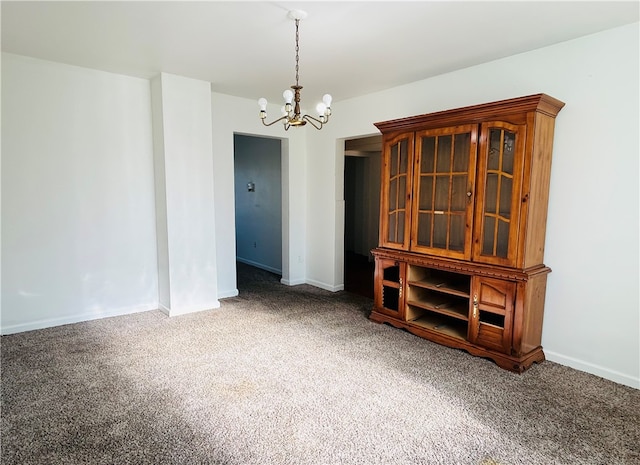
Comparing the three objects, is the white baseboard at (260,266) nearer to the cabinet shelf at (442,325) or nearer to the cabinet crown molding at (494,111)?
the cabinet shelf at (442,325)

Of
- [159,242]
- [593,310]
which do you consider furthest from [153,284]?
[593,310]

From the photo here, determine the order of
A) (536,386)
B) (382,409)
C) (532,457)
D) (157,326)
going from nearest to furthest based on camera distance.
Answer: (532,457)
(382,409)
(536,386)
(157,326)

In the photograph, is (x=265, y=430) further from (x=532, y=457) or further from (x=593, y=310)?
(x=593, y=310)

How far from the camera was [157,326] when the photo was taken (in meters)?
3.84

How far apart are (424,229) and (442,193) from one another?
38 centimetres

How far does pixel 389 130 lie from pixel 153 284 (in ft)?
10.4

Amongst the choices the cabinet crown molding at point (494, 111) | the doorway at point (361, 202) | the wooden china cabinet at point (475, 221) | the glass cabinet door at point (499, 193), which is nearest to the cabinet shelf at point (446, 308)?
the wooden china cabinet at point (475, 221)

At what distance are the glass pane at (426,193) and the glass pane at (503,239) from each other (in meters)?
0.64

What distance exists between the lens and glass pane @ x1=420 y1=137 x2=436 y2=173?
3.39 m

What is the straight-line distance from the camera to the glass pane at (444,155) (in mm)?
3275

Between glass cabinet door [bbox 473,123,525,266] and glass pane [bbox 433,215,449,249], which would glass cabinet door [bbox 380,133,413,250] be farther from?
glass cabinet door [bbox 473,123,525,266]

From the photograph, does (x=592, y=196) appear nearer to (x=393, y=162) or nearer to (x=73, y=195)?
(x=393, y=162)

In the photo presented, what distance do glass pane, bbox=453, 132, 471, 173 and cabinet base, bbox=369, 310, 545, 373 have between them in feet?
4.84

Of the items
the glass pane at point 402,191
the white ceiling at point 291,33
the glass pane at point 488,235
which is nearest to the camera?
the white ceiling at point 291,33
